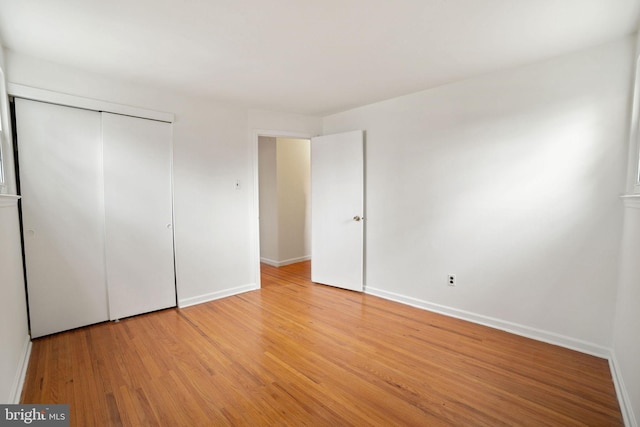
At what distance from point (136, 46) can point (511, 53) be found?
2885 millimetres

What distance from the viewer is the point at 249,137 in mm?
3898

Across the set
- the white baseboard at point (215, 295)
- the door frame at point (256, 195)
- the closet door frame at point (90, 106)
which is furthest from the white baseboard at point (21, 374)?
the door frame at point (256, 195)

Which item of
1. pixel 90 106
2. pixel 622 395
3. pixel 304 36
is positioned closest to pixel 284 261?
pixel 90 106

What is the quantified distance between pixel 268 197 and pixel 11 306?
12.6 ft

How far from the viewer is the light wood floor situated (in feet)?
5.81

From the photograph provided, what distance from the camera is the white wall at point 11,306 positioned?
169 cm

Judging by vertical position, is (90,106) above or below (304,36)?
below

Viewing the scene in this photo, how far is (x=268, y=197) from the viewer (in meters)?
5.56

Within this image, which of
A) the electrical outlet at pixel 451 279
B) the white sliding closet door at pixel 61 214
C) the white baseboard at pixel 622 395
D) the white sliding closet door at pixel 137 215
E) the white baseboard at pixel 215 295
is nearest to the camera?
the white baseboard at pixel 622 395

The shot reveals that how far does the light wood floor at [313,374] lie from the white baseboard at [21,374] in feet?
0.15

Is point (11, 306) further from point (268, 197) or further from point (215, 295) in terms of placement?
point (268, 197)

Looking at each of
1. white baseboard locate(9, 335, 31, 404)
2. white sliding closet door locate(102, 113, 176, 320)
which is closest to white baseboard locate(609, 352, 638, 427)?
white baseboard locate(9, 335, 31, 404)

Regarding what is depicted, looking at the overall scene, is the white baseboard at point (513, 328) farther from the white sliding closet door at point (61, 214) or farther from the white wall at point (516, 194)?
the white sliding closet door at point (61, 214)

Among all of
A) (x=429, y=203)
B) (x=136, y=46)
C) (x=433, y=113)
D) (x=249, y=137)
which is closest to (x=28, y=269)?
(x=136, y=46)
